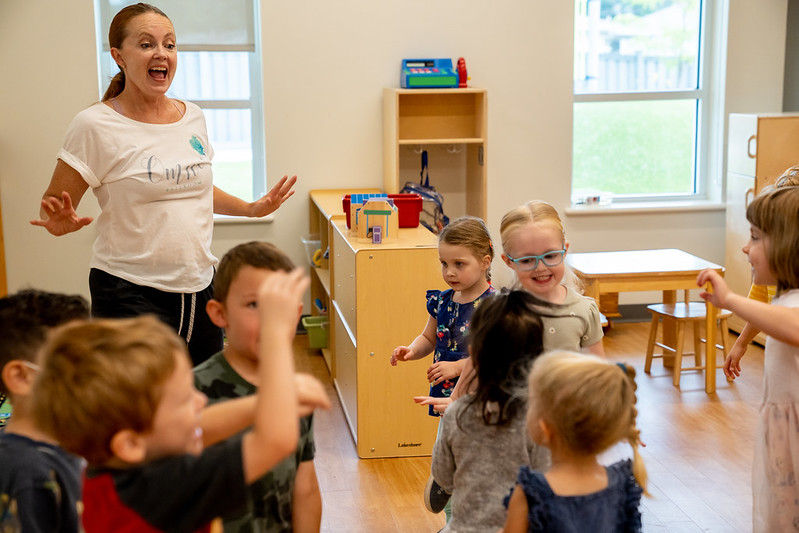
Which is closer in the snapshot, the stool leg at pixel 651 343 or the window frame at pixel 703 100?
the stool leg at pixel 651 343

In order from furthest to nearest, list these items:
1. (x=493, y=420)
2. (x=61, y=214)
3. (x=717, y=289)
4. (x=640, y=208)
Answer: (x=640, y=208) < (x=61, y=214) < (x=717, y=289) < (x=493, y=420)

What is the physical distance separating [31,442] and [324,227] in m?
3.84

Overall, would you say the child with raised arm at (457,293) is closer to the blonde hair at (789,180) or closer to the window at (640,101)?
the blonde hair at (789,180)

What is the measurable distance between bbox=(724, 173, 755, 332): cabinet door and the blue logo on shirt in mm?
3688

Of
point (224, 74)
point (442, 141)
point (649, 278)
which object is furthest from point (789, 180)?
point (224, 74)

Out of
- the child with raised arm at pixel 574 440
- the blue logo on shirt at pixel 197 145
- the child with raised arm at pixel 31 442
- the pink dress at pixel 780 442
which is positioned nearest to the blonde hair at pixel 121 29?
the blue logo on shirt at pixel 197 145

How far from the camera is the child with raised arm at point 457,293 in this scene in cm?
257

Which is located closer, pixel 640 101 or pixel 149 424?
pixel 149 424

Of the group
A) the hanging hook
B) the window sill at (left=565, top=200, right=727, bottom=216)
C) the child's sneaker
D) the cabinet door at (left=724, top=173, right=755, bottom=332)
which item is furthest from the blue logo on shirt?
the cabinet door at (left=724, top=173, right=755, bottom=332)

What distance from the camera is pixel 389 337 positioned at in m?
3.63

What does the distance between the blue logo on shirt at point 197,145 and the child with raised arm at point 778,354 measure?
1.38 meters

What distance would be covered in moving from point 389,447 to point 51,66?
9.97 ft

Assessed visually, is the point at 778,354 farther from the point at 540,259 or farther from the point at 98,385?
the point at 98,385

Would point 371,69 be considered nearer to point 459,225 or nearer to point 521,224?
point 459,225
